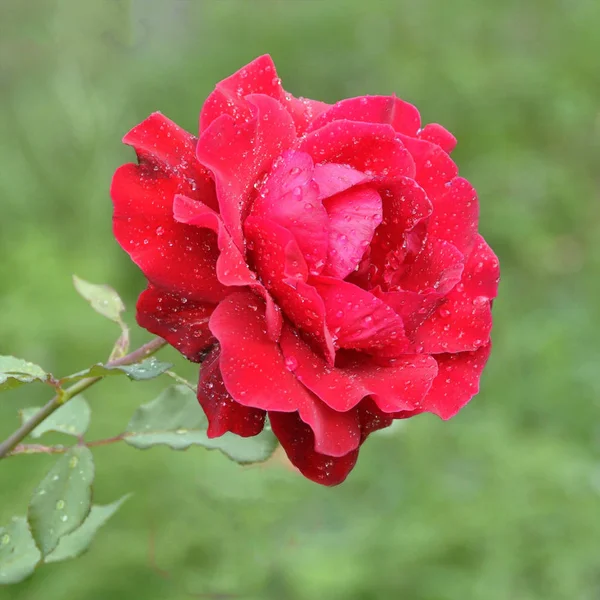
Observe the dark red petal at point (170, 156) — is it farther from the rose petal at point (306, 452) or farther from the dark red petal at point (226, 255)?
the rose petal at point (306, 452)

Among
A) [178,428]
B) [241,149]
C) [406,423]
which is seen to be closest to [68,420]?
[178,428]

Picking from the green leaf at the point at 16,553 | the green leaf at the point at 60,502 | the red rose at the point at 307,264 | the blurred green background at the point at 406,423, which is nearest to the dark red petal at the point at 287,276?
the red rose at the point at 307,264

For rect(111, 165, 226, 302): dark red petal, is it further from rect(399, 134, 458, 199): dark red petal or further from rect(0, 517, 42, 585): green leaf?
rect(0, 517, 42, 585): green leaf

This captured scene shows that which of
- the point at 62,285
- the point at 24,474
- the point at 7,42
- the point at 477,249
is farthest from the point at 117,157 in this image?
the point at 477,249

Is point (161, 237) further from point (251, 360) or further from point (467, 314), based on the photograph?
point (467, 314)

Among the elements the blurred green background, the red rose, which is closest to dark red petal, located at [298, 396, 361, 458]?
the red rose

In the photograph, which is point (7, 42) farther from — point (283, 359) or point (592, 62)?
point (283, 359)
